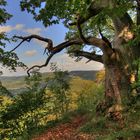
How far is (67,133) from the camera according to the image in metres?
20.0

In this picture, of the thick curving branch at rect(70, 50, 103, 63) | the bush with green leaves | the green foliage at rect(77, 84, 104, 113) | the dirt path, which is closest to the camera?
the dirt path

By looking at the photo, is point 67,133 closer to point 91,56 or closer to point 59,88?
point 91,56

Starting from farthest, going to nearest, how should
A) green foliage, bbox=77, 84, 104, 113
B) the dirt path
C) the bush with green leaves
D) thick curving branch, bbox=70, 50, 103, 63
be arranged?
green foliage, bbox=77, 84, 104, 113 < the bush with green leaves < thick curving branch, bbox=70, 50, 103, 63 < the dirt path

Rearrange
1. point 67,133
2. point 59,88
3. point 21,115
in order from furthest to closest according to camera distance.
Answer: point 59,88, point 21,115, point 67,133

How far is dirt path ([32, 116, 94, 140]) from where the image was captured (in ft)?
61.6

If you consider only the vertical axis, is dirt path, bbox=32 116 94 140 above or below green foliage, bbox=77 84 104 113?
below

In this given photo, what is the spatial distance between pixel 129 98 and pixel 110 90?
133 centimetres

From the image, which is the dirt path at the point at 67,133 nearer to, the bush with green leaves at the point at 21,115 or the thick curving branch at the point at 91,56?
the bush with green leaves at the point at 21,115

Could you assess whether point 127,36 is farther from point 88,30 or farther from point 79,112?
point 88,30

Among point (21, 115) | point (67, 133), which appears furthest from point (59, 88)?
point (67, 133)

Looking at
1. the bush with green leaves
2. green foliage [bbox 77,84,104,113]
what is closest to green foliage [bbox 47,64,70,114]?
green foliage [bbox 77,84,104,113]

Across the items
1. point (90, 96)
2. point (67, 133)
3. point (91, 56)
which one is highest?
point (91, 56)

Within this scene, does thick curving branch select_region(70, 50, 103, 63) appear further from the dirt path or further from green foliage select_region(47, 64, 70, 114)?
green foliage select_region(47, 64, 70, 114)

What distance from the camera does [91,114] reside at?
23.5m
